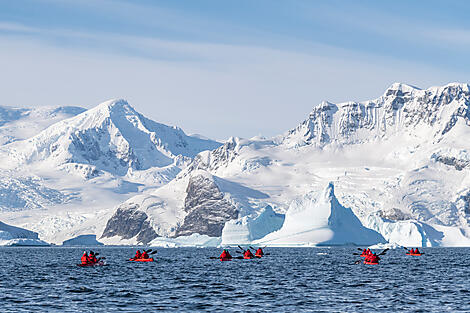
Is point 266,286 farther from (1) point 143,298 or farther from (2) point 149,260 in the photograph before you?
(2) point 149,260

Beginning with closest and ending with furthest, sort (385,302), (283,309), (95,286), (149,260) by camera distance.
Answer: (283,309), (385,302), (95,286), (149,260)

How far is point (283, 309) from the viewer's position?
61.7m

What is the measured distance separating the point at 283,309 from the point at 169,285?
22.4 meters

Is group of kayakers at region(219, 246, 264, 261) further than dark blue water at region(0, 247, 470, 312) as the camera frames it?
Yes

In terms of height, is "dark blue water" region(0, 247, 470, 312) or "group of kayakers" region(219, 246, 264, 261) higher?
"group of kayakers" region(219, 246, 264, 261)

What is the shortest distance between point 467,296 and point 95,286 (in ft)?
112

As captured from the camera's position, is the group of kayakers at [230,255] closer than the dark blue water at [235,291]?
No

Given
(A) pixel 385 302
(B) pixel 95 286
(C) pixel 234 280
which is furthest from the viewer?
(C) pixel 234 280

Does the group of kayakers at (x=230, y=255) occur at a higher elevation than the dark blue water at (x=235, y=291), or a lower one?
higher

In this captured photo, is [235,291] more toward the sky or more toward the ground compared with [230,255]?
more toward the ground

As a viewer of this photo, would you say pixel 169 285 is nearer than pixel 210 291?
No

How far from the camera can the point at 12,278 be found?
300 ft

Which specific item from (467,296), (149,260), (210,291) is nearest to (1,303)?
(210,291)

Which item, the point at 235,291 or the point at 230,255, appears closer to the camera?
the point at 235,291
